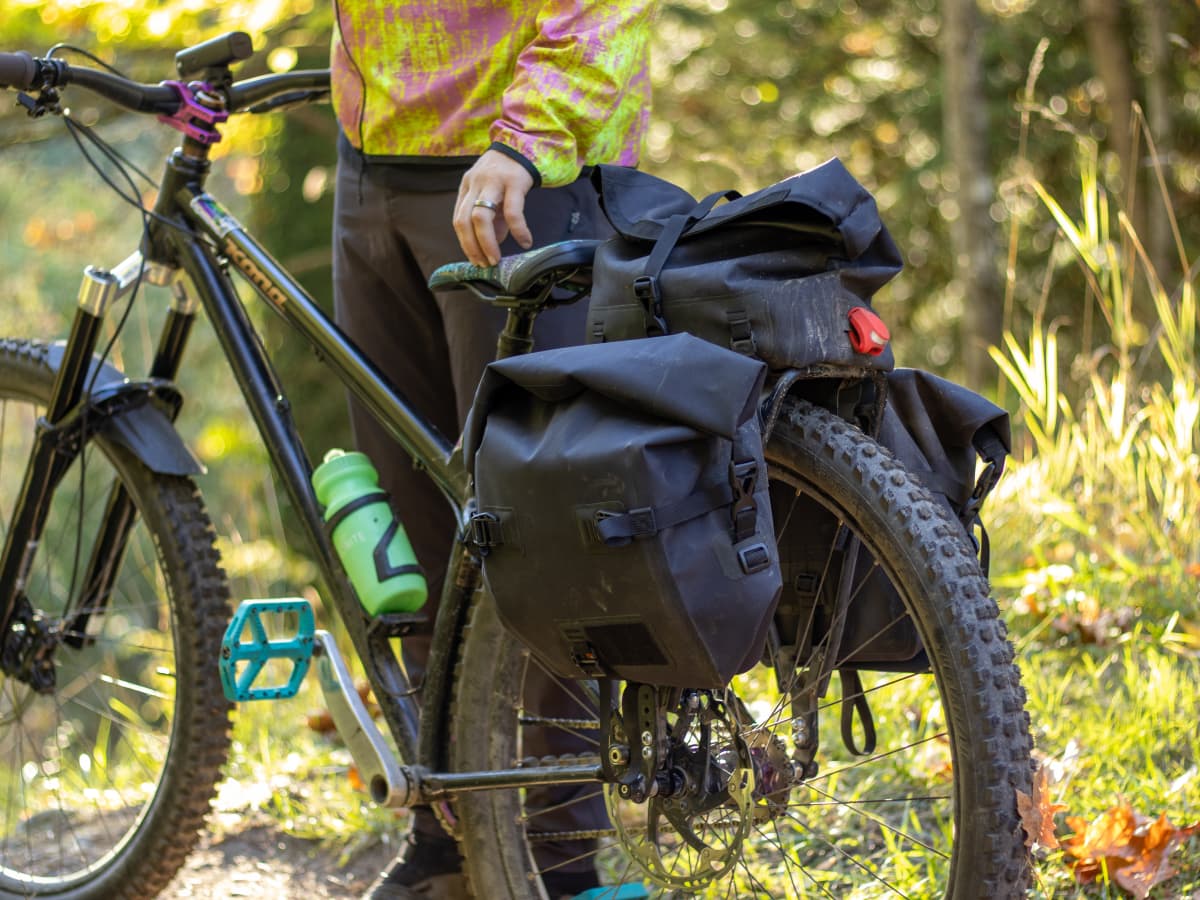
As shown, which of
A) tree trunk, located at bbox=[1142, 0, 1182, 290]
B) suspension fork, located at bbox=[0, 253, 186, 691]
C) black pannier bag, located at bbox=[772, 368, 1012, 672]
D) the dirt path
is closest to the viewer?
black pannier bag, located at bbox=[772, 368, 1012, 672]

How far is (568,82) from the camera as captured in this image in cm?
178

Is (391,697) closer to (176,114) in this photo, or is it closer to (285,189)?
(176,114)

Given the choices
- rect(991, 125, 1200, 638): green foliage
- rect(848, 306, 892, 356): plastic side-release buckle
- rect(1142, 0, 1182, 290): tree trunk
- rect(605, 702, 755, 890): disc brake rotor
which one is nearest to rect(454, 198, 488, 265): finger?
rect(848, 306, 892, 356): plastic side-release buckle

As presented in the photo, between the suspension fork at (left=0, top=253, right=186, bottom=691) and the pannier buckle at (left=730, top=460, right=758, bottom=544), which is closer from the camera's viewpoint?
the pannier buckle at (left=730, top=460, right=758, bottom=544)

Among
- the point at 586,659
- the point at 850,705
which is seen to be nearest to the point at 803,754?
the point at 850,705

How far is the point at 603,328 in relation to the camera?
1.57 meters

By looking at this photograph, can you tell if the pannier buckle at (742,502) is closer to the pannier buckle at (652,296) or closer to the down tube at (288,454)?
the pannier buckle at (652,296)

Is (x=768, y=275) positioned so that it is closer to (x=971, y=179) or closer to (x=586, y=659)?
(x=586, y=659)

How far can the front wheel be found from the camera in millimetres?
1412

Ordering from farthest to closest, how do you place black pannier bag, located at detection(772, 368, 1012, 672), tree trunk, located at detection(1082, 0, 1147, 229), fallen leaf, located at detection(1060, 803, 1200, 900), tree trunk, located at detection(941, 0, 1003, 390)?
1. tree trunk, located at detection(1082, 0, 1147, 229)
2. tree trunk, located at detection(941, 0, 1003, 390)
3. fallen leaf, located at detection(1060, 803, 1200, 900)
4. black pannier bag, located at detection(772, 368, 1012, 672)

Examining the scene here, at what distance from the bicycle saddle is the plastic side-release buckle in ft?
1.15

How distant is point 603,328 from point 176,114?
975 millimetres

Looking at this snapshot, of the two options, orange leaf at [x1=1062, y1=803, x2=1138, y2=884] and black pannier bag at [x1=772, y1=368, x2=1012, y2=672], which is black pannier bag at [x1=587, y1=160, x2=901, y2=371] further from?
orange leaf at [x1=1062, y1=803, x2=1138, y2=884]

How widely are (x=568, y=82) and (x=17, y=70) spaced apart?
0.84 metres
